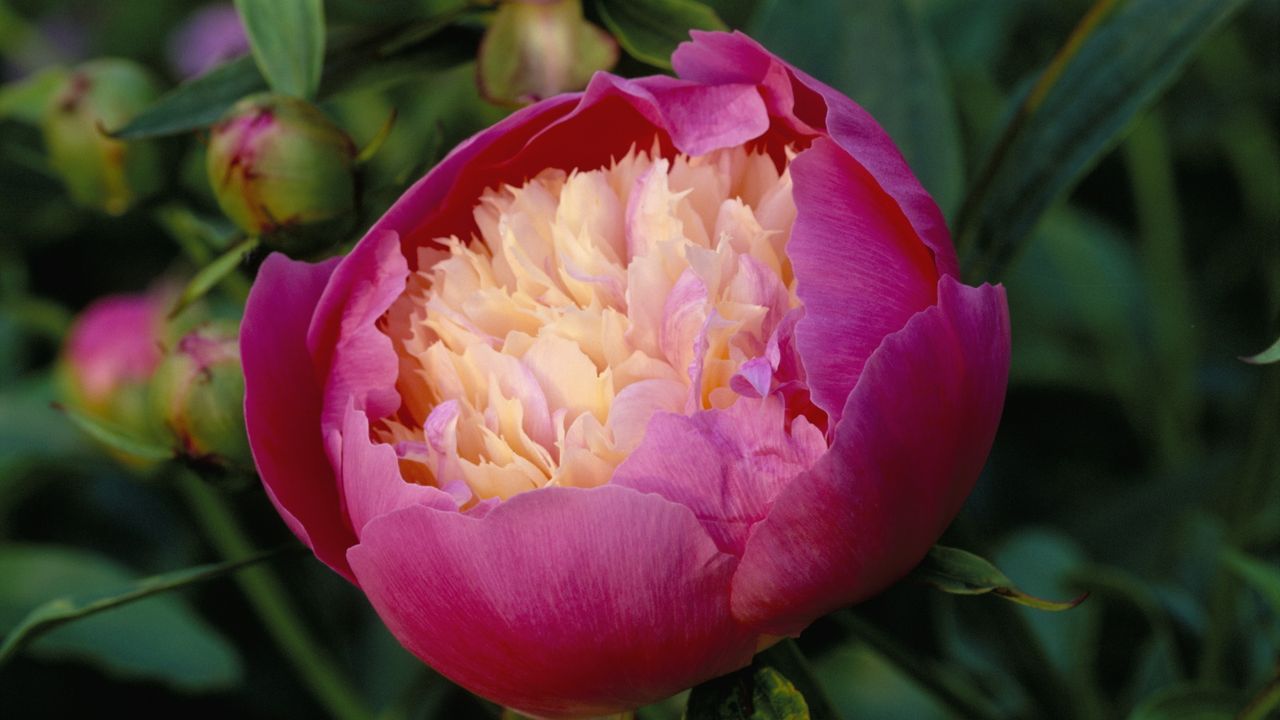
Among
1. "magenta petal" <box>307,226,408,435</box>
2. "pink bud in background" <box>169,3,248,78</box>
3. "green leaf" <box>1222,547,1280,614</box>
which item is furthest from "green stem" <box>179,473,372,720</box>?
"pink bud in background" <box>169,3,248,78</box>

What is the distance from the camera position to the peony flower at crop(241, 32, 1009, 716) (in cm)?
34

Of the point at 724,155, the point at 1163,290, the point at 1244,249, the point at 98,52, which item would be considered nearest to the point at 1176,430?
the point at 1163,290

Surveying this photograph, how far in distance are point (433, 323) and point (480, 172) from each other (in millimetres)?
54

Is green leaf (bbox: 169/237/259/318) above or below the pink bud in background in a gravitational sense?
above

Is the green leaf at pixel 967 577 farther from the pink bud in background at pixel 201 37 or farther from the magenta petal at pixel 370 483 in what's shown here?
the pink bud in background at pixel 201 37

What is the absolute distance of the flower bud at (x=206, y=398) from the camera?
0.49m

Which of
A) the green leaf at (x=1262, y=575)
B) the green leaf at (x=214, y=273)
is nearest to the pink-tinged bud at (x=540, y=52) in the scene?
the green leaf at (x=214, y=273)

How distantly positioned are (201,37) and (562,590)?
123cm

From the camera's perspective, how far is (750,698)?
0.39m

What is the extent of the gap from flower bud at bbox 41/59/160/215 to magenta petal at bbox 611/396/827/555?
0.40m

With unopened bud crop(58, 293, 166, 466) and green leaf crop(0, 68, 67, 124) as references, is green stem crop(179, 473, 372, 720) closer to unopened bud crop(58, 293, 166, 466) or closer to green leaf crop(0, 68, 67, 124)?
unopened bud crop(58, 293, 166, 466)

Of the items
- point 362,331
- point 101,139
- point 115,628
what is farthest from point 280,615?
point 362,331

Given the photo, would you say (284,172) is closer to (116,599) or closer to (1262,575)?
(116,599)

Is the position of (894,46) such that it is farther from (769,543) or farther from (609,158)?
(769,543)
